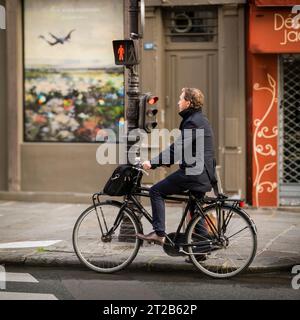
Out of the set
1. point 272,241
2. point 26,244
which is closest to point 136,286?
point 26,244

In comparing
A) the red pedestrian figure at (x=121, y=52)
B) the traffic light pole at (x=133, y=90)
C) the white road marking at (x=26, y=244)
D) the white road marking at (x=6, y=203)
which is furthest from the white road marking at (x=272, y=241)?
the white road marking at (x=6, y=203)

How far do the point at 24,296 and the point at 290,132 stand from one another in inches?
275

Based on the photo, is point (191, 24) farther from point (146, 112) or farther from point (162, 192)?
point (162, 192)

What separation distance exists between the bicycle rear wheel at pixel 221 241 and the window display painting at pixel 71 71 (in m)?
5.68

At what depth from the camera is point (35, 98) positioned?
1335 cm

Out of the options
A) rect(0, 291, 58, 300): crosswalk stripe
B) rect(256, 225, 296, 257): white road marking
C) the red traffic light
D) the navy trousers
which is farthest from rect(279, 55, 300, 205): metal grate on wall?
rect(0, 291, 58, 300): crosswalk stripe

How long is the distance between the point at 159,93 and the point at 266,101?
1.84 metres

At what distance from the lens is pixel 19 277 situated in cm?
757

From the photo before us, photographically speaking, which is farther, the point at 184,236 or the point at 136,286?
the point at 184,236

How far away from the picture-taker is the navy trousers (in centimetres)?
754

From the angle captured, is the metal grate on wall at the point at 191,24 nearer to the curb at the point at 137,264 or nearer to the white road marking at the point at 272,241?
the white road marking at the point at 272,241

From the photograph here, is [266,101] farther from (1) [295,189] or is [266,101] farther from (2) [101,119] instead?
(2) [101,119]

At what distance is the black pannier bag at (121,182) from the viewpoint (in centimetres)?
780
